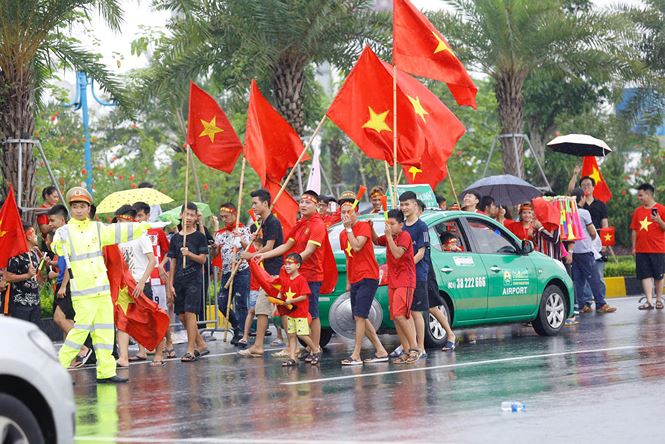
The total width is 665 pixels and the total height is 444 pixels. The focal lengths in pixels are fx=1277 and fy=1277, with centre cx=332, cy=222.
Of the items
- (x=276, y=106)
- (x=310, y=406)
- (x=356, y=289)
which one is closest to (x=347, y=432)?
(x=310, y=406)

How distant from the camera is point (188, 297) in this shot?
1426 cm

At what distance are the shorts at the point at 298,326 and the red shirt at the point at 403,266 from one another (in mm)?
1015

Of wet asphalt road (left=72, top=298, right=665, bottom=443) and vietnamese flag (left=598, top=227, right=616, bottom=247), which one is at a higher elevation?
vietnamese flag (left=598, top=227, right=616, bottom=247)

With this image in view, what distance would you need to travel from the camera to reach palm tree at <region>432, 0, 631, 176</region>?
83.9 ft

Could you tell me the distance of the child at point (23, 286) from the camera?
45.5 feet

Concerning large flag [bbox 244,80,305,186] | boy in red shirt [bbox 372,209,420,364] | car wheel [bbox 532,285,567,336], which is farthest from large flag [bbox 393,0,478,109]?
car wheel [bbox 532,285,567,336]

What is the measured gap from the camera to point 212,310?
68.4ft

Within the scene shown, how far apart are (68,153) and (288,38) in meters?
13.0

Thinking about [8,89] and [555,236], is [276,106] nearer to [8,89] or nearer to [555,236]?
[8,89]

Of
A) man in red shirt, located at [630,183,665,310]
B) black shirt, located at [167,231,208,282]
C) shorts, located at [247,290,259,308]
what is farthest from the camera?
man in red shirt, located at [630,183,665,310]

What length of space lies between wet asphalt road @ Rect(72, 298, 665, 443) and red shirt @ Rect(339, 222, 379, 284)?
92 centimetres

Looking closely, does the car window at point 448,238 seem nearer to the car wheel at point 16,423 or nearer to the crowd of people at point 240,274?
the crowd of people at point 240,274

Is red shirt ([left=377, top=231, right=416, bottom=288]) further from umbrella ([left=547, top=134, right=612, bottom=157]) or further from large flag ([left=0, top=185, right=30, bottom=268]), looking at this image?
umbrella ([left=547, top=134, right=612, bottom=157])

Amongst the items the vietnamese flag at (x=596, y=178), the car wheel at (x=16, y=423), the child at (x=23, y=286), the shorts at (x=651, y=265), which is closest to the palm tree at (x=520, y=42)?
the vietnamese flag at (x=596, y=178)
